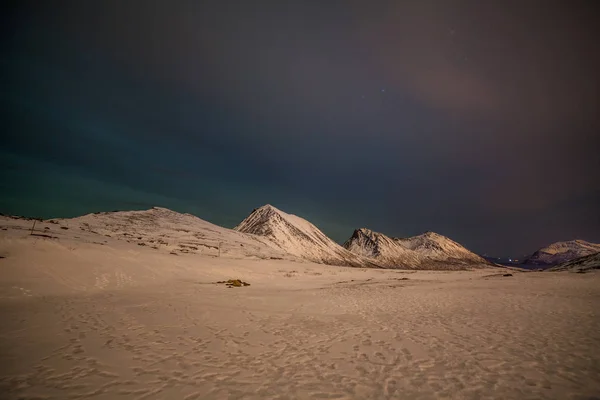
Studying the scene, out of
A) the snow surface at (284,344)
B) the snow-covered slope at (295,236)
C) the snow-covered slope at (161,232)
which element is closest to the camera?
the snow surface at (284,344)

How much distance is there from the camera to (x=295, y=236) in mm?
104688

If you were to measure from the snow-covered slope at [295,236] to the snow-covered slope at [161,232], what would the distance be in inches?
1256

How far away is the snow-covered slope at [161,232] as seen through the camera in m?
43.0

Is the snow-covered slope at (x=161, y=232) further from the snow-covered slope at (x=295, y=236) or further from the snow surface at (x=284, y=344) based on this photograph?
the snow-covered slope at (x=295, y=236)

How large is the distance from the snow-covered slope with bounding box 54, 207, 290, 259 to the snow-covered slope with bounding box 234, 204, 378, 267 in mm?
31912

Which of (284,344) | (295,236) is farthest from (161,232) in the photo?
(295,236)

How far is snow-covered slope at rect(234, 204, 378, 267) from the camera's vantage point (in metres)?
96.0

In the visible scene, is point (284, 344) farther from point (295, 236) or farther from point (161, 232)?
point (295, 236)

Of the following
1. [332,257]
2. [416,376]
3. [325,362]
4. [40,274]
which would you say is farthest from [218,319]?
[332,257]

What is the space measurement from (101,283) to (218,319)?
13.8m

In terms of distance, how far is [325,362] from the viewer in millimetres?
7480

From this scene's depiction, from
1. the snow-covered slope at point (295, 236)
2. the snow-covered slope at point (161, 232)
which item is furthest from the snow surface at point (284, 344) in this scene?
the snow-covered slope at point (295, 236)

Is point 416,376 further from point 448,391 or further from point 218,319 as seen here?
point 218,319

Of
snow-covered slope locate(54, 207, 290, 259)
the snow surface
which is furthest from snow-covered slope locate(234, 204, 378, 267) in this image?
the snow surface
